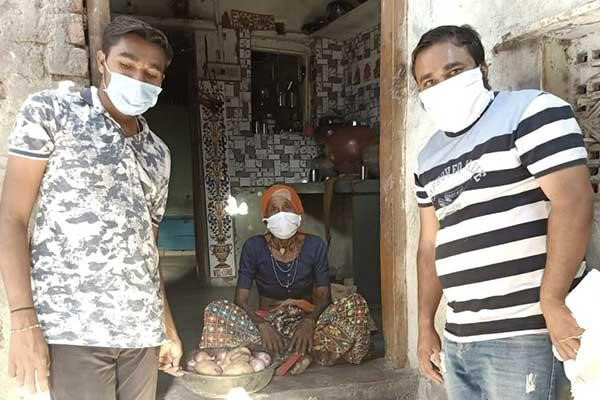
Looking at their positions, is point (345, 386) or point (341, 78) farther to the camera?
point (341, 78)

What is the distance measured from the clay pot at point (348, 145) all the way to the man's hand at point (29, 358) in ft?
14.1

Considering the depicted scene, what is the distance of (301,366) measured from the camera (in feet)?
9.45

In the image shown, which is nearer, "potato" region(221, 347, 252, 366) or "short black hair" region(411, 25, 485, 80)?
"short black hair" region(411, 25, 485, 80)

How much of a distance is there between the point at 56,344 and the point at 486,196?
1.47 m

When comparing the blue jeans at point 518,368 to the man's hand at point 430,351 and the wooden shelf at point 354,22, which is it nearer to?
the man's hand at point 430,351

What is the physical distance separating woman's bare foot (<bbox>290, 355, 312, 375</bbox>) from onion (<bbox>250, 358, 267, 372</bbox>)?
0.27m

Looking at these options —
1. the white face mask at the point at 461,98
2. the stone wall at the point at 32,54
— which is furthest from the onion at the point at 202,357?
the white face mask at the point at 461,98

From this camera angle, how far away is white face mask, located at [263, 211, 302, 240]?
10.7ft

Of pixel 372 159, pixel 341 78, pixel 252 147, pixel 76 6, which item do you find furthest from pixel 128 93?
pixel 341 78

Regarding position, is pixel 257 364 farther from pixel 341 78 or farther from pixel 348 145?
pixel 341 78

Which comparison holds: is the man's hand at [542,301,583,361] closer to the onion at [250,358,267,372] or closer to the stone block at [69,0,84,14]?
the onion at [250,358,267,372]

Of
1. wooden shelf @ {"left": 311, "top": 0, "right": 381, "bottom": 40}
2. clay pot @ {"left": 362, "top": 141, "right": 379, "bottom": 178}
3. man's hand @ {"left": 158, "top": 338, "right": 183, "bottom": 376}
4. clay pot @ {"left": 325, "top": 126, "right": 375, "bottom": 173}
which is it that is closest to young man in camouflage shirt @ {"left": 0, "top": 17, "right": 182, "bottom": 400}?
man's hand @ {"left": 158, "top": 338, "right": 183, "bottom": 376}

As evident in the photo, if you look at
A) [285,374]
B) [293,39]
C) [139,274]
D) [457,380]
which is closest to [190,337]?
[285,374]

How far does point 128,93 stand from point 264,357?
1697mm
